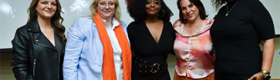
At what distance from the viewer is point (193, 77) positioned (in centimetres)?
179

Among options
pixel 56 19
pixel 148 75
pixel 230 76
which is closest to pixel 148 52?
pixel 148 75

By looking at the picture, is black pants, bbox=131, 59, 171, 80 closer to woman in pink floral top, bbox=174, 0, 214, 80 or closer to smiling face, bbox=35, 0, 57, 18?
woman in pink floral top, bbox=174, 0, 214, 80

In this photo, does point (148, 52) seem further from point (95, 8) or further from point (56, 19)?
point (56, 19)

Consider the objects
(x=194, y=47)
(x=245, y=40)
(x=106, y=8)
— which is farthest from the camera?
(x=194, y=47)

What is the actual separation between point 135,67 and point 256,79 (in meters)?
0.95

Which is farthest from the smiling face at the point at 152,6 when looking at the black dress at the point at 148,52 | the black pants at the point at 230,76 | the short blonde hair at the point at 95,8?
the black pants at the point at 230,76

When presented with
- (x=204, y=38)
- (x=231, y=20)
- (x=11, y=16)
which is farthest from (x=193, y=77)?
(x=11, y=16)

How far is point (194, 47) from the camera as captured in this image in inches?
70.6

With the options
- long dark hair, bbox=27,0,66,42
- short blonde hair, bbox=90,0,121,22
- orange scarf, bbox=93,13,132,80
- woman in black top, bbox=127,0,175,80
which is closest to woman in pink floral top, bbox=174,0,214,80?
woman in black top, bbox=127,0,175,80

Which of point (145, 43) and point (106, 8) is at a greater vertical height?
point (106, 8)

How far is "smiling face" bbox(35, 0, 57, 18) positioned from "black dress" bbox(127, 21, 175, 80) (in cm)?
69

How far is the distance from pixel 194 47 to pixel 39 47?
1240 millimetres

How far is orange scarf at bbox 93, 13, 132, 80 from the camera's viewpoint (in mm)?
1619

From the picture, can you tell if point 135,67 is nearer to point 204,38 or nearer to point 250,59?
point 204,38
